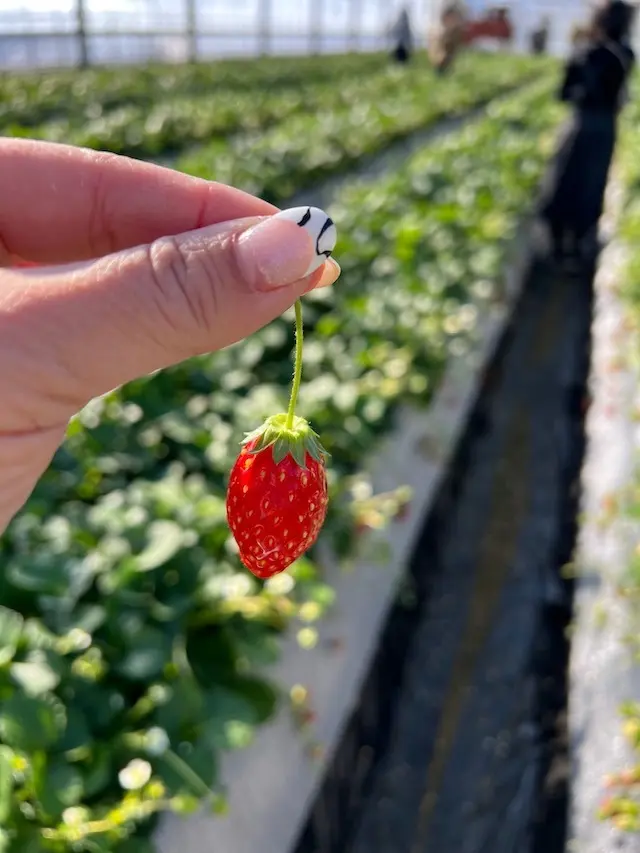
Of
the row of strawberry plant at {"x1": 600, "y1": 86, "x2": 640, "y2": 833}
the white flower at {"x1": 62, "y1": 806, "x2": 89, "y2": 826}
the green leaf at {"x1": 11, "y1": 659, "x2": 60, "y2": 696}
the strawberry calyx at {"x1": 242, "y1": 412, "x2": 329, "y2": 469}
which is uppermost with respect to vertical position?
Result: the strawberry calyx at {"x1": 242, "y1": 412, "x2": 329, "y2": 469}

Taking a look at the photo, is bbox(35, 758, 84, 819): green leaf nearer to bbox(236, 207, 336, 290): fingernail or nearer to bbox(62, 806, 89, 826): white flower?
bbox(62, 806, 89, 826): white flower

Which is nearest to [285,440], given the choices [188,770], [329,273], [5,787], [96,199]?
[329,273]

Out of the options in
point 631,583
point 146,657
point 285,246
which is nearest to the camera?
point 285,246

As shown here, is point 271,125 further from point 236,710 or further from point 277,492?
point 277,492

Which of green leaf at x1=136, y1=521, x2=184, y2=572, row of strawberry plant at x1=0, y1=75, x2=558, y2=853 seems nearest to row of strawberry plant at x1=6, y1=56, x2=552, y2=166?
row of strawberry plant at x1=0, y1=75, x2=558, y2=853

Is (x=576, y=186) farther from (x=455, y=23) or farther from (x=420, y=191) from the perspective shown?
(x=455, y=23)

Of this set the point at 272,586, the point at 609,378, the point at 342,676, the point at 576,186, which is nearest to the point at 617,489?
the point at 609,378

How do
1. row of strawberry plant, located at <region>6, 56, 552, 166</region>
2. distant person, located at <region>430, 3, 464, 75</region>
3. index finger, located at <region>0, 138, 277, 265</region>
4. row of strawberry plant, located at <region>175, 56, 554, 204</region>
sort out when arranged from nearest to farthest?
index finger, located at <region>0, 138, 277, 265</region>, row of strawberry plant, located at <region>175, 56, 554, 204</region>, row of strawberry plant, located at <region>6, 56, 552, 166</region>, distant person, located at <region>430, 3, 464, 75</region>

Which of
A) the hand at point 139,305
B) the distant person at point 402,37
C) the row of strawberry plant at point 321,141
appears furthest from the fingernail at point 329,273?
the distant person at point 402,37
